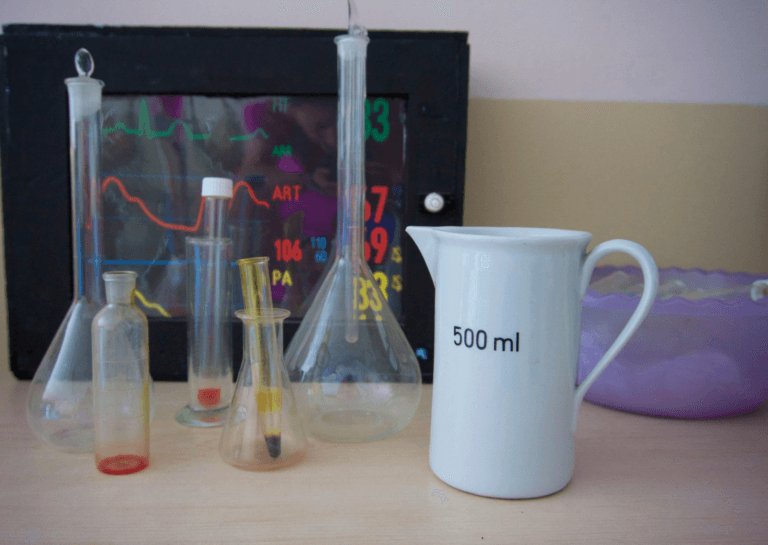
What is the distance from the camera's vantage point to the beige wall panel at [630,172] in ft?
2.65

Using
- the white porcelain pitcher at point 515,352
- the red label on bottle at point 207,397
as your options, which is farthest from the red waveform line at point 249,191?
the white porcelain pitcher at point 515,352

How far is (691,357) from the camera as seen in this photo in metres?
0.57

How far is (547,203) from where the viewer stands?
818 millimetres

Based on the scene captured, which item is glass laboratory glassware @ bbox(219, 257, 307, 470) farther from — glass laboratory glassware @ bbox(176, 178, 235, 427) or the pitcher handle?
the pitcher handle

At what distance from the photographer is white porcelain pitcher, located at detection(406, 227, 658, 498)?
0.39 m

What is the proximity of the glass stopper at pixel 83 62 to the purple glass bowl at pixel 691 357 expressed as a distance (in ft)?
1.86

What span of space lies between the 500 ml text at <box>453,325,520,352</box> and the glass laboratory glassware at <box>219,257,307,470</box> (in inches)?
6.2

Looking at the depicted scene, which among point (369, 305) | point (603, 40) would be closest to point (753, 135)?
point (603, 40)

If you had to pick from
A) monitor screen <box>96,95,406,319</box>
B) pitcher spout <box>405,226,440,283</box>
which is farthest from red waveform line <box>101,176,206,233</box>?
pitcher spout <box>405,226,440,283</box>

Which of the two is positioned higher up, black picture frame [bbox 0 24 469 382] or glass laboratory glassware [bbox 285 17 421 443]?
black picture frame [bbox 0 24 469 382]

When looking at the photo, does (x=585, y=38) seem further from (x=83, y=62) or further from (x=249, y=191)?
(x=83, y=62)

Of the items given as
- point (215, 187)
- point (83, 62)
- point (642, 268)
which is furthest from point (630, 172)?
point (83, 62)

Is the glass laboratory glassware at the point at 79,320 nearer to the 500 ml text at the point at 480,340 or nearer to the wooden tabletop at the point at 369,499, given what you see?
the wooden tabletop at the point at 369,499

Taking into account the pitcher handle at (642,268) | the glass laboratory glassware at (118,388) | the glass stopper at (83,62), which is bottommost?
the glass laboratory glassware at (118,388)
